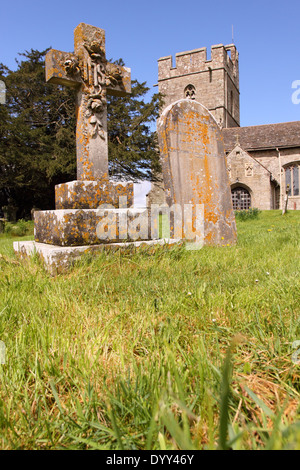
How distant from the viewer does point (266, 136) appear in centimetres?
2764

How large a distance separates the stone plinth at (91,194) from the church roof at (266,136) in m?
24.5

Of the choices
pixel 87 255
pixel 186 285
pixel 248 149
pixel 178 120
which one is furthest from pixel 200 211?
pixel 248 149

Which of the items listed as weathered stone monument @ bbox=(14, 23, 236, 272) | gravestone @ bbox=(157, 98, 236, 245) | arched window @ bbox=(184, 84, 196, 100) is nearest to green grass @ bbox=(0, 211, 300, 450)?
weathered stone monument @ bbox=(14, 23, 236, 272)

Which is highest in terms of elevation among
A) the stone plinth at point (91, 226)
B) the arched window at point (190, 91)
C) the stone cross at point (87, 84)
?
the arched window at point (190, 91)

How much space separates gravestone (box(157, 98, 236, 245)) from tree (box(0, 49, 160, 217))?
1388 centimetres

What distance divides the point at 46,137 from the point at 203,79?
19514mm

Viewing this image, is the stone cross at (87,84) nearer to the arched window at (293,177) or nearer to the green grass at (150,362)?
the green grass at (150,362)

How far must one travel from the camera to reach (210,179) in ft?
15.2

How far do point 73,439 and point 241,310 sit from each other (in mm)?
1015

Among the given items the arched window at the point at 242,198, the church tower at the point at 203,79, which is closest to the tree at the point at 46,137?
the arched window at the point at 242,198

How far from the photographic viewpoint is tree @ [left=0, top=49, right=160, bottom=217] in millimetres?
17781

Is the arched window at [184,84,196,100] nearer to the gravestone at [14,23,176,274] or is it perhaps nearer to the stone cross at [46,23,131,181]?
the gravestone at [14,23,176,274]

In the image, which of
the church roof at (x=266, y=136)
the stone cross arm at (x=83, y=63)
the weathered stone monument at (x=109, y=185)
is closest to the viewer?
the weathered stone monument at (x=109, y=185)

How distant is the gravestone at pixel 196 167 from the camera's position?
4312 millimetres
